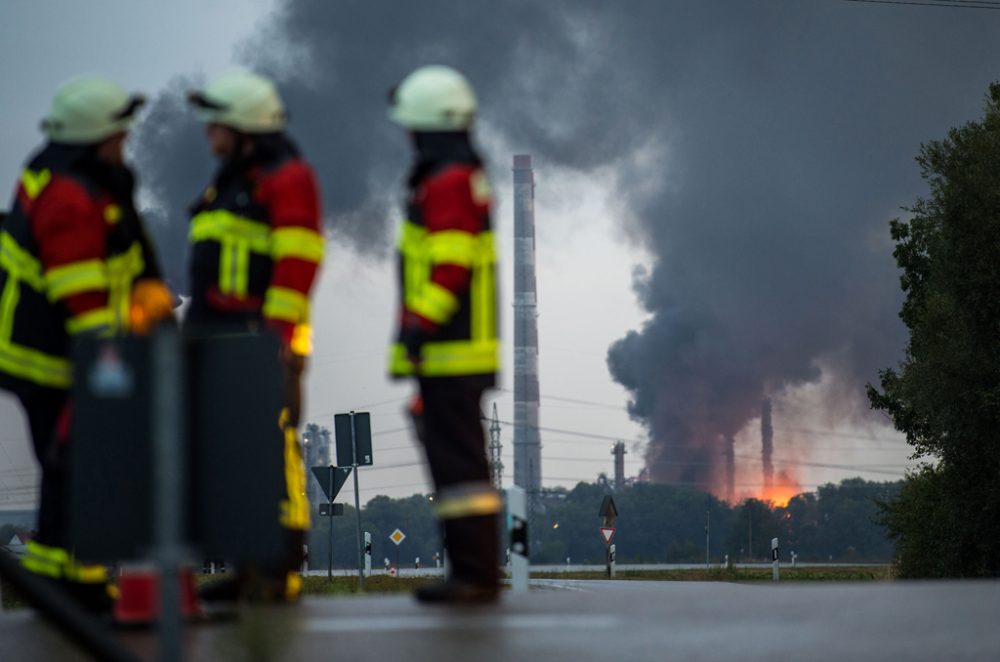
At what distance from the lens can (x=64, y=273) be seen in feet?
22.5

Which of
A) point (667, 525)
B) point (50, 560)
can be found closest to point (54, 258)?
point (50, 560)

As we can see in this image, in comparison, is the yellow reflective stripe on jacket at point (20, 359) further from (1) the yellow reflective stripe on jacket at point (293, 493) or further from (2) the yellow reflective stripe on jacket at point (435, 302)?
(2) the yellow reflective stripe on jacket at point (435, 302)

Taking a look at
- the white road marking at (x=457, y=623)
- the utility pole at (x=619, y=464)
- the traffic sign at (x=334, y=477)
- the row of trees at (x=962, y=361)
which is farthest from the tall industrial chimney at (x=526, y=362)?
the white road marking at (x=457, y=623)

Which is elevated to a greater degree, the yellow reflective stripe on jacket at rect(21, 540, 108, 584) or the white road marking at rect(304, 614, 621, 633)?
the yellow reflective stripe on jacket at rect(21, 540, 108, 584)

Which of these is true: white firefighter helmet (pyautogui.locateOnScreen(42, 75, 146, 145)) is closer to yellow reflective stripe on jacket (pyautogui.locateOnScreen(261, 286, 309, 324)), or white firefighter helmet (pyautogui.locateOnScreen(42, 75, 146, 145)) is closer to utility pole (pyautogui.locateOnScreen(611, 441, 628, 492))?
yellow reflective stripe on jacket (pyautogui.locateOnScreen(261, 286, 309, 324))

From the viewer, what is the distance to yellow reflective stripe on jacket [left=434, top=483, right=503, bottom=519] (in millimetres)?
7164

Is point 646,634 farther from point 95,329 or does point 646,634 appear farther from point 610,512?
point 610,512

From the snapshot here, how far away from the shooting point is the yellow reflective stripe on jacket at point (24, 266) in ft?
23.5

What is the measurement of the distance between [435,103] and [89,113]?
1422mm

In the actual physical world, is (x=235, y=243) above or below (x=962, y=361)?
below

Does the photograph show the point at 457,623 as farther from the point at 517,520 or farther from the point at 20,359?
the point at 517,520

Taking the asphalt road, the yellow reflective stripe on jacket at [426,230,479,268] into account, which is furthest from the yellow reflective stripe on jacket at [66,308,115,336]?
the yellow reflective stripe on jacket at [426,230,479,268]

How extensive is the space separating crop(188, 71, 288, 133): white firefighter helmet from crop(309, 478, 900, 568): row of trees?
446ft

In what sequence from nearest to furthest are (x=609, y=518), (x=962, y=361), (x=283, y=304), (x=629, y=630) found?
(x=629, y=630), (x=283, y=304), (x=962, y=361), (x=609, y=518)
